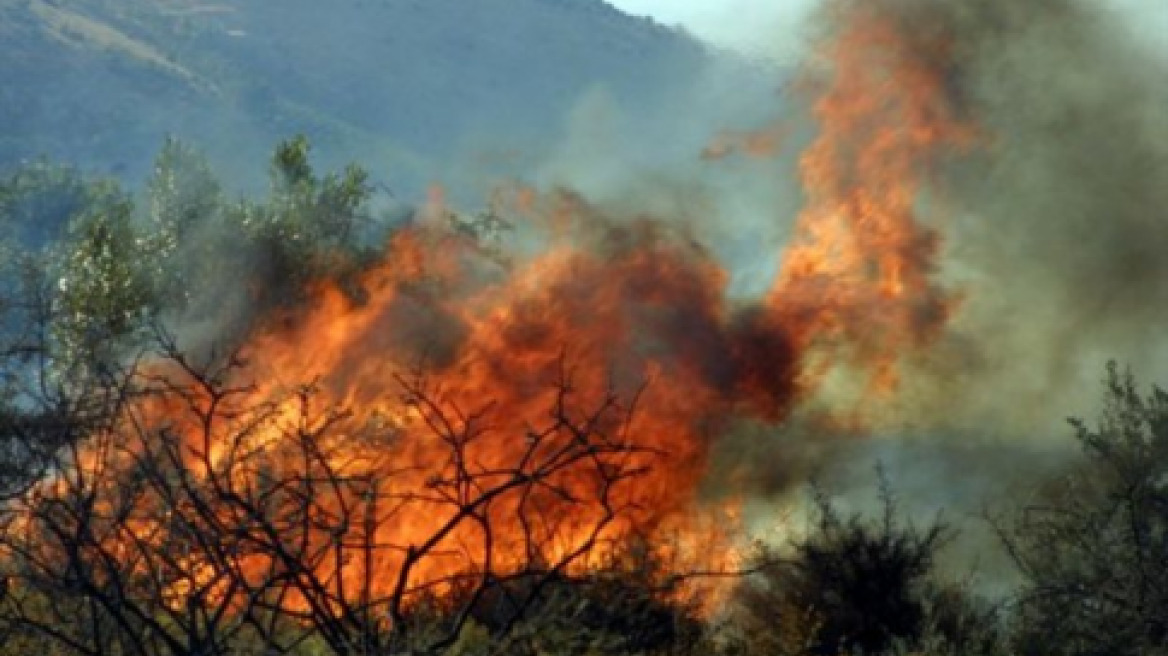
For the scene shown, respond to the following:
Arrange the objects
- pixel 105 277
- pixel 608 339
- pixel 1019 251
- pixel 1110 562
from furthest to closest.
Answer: pixel 105 277, pixel 1019 251, pixel 608 339, pixel 1110 562

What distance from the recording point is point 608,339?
61.1 feet

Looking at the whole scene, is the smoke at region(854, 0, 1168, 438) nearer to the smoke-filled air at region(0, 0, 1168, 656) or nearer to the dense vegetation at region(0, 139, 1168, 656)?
the smoke-filled air at region(0, 0, 1168, 656)

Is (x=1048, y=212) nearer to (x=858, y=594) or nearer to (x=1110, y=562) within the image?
(x=858, y=594)

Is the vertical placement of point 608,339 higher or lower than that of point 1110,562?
higher

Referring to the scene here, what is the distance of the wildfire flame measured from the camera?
1719cm

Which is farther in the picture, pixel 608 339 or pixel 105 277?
Result: pixel 105 277

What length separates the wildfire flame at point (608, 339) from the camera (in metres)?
17.2

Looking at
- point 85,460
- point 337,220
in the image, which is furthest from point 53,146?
point 85,460

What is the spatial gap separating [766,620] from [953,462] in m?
9.56

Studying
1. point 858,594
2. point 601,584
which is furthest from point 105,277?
point 601,584

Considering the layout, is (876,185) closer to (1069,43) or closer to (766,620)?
(1069,43)

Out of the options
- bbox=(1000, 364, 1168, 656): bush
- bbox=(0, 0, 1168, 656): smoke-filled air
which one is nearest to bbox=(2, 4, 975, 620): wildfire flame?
bbox=(0, 0, 1168, 656): smoke-filled air

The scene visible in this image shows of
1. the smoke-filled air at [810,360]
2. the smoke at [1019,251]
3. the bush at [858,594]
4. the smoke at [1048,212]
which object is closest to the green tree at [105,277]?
the smoke-filled air at [810,360]

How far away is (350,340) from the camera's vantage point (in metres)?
19.6
